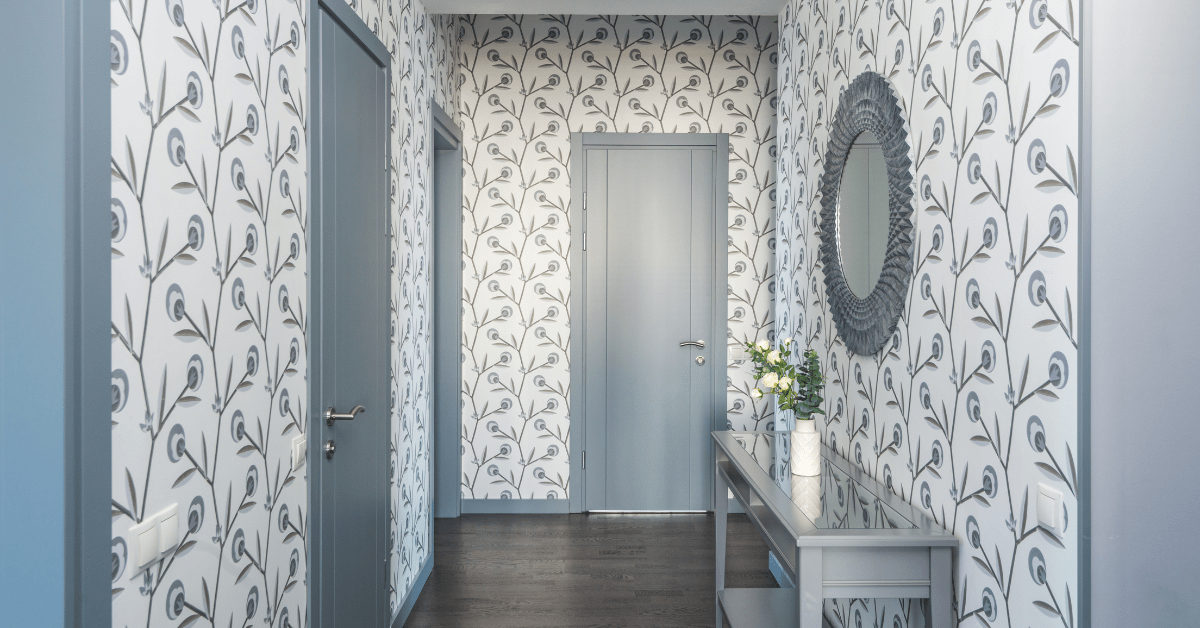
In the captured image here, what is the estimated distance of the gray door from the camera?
12.2ft

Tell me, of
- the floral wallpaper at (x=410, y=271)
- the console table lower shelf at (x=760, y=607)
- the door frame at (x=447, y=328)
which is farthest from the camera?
the door frame at (x=447, y=328)

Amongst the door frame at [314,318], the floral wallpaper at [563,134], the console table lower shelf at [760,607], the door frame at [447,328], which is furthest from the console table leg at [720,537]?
the door frame at [447,328]

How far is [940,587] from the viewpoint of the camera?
1522 mm

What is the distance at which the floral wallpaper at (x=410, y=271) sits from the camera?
2.43 m

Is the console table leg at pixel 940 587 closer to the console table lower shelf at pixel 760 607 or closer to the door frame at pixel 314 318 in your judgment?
the console table lower shelf at pixel 760 607

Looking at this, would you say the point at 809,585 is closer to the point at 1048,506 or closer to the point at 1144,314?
the point at 1048,506

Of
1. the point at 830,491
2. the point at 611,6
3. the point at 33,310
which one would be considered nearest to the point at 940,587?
the point at 830,491

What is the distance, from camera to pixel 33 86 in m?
0.88

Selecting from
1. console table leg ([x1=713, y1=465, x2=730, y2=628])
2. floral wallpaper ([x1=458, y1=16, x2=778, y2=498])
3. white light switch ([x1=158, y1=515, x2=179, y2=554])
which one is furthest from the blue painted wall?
floral wallpaper ([x1=458, y1=16, x2=778, y2=498])

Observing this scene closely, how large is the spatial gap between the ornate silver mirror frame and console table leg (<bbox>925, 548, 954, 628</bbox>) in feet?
2.03

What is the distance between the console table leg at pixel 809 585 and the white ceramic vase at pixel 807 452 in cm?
56

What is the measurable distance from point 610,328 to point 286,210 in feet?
7.68

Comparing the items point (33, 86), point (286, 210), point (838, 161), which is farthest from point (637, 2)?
point (33, 86)

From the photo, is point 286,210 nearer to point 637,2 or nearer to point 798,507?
point 798,507
